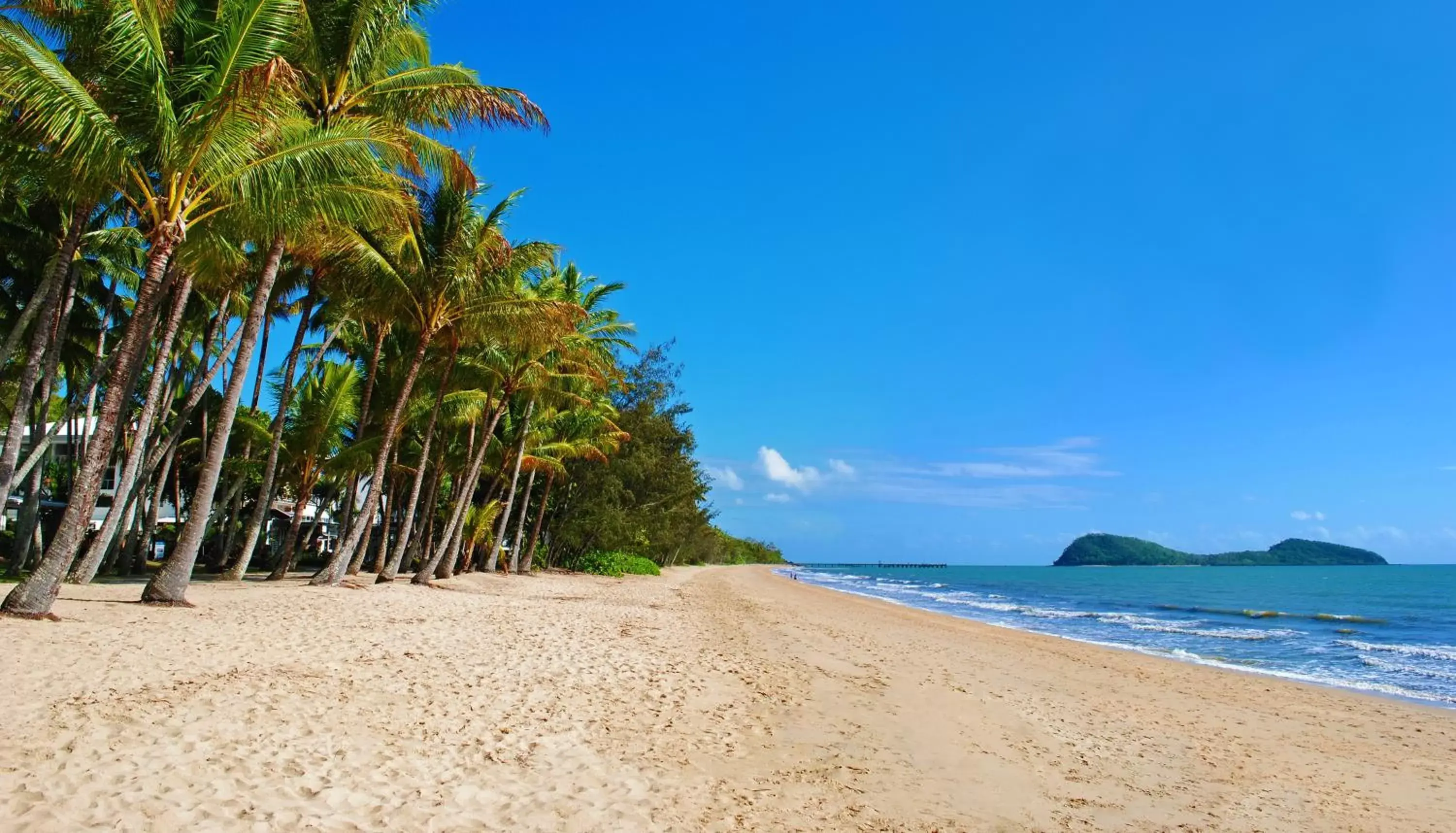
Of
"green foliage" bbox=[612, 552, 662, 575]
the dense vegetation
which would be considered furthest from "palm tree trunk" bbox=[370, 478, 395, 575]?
"green foliage" bbox=[612, 552, 662, 575]

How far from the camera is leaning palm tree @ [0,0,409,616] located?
8.62 metres

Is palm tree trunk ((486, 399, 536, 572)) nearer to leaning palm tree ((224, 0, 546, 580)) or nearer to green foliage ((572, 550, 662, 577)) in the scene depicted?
green foliage ((572, 550, 662, 577))

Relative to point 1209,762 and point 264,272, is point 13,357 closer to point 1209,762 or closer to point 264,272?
point 264,272

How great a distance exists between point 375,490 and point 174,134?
8.90 metres

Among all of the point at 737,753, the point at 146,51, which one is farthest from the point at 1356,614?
the point at 146,51

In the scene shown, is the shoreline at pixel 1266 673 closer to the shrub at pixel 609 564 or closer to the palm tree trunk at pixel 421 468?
the palm tree trunk at pixel 421 468

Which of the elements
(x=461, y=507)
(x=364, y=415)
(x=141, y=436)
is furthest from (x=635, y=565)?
(x=141, y=436)

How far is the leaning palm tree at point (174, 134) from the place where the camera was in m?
8.62

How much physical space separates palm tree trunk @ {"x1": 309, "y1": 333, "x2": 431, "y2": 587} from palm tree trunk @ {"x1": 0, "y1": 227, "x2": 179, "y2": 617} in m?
6.72

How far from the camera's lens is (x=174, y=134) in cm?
898

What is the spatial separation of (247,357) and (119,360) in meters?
2.61

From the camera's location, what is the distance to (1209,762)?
7922 millimetres

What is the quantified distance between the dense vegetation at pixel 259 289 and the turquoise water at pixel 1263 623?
57.3ft

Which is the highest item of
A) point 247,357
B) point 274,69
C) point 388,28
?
point 388,28
